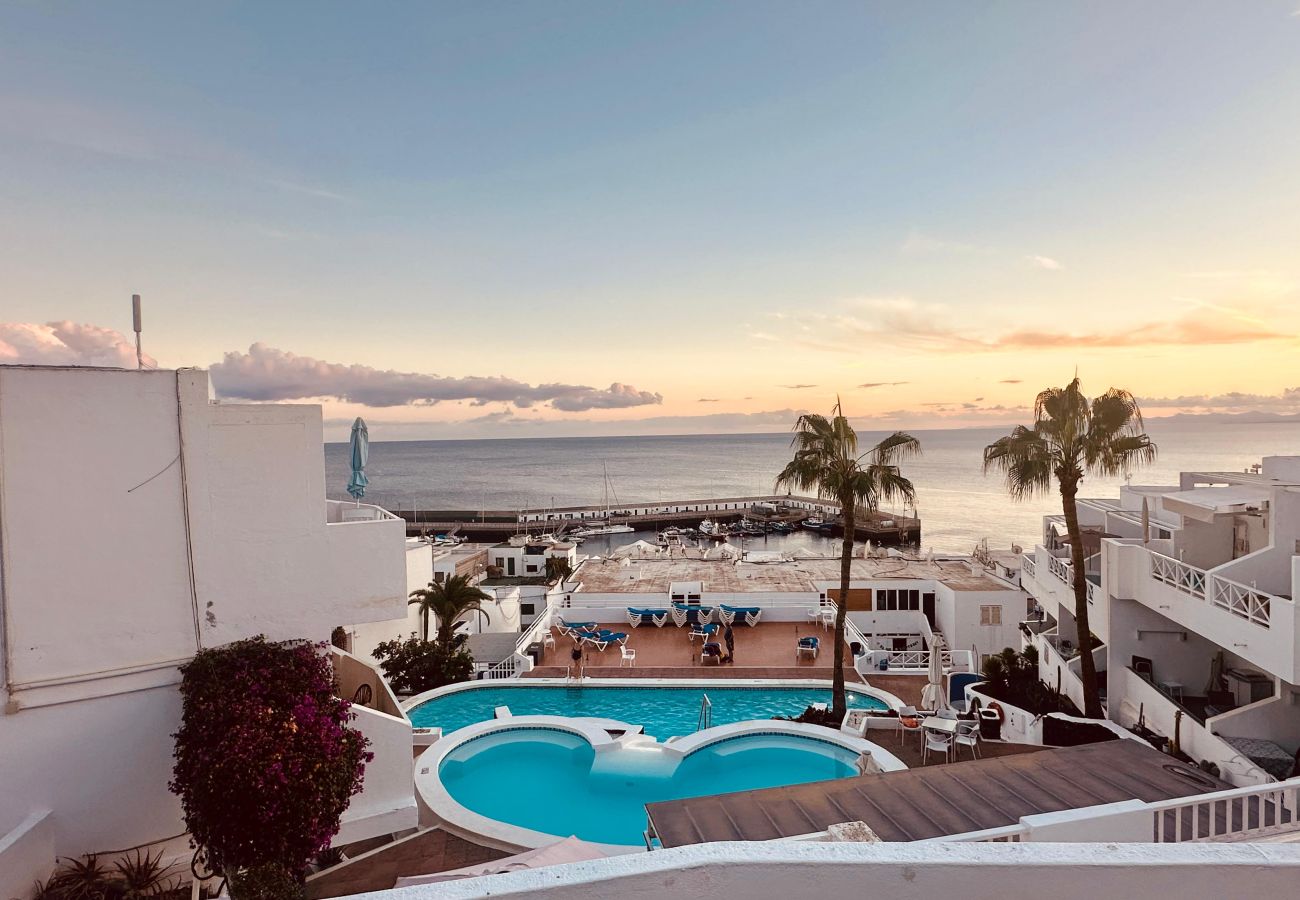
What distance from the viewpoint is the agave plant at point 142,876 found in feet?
24.3

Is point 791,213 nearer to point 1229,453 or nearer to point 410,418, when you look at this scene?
point 410,418

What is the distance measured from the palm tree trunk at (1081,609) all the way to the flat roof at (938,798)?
6.01 metres

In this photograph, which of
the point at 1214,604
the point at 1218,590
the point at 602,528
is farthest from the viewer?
the point at 602,528

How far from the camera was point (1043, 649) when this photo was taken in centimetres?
1767

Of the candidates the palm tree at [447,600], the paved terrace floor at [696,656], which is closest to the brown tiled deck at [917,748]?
the paved terrace floor at [696,656]

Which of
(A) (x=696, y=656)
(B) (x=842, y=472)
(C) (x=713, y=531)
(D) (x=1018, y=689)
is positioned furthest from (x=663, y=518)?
(B) (x=842, y=472)

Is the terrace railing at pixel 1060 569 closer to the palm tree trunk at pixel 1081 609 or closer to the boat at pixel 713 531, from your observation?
the palm tree trunk at pixel 1081 609

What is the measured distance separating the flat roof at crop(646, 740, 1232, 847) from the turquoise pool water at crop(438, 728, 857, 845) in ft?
16.3

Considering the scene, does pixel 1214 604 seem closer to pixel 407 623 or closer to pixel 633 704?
pixel 633 704

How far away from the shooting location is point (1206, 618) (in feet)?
37.0

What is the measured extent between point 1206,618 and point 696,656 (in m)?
11.6

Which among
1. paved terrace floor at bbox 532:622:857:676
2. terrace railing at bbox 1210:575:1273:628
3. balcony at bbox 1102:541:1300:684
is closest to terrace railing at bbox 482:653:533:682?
paved terrace floor at bbox 532:622:857:676

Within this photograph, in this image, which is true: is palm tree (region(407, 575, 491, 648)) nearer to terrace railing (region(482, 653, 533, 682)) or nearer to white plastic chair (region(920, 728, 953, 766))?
terrace railing (region(482, 653, 533, 682))

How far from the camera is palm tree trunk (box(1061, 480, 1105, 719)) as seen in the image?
13172mm
